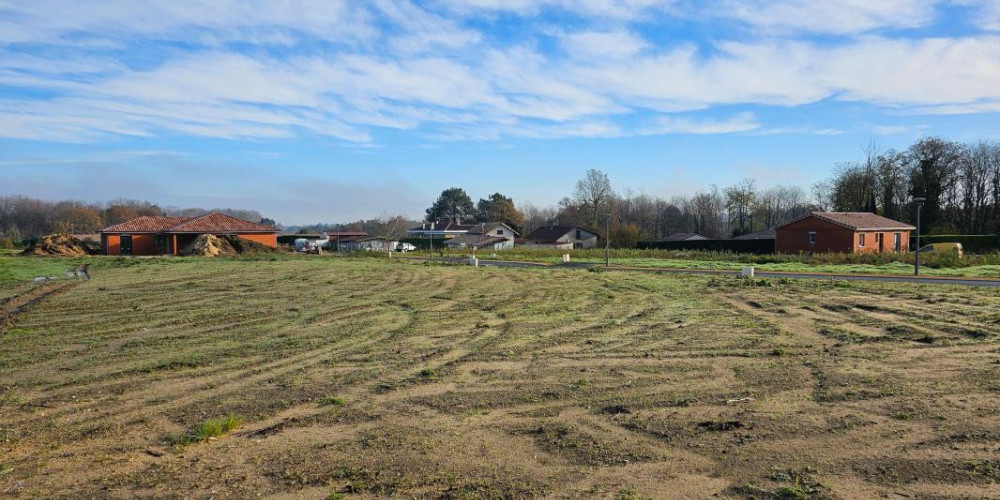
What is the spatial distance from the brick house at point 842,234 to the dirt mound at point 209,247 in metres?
Result: 39.9

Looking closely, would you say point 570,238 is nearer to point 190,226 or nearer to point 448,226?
point 448,226

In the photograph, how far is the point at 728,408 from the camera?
759 cm

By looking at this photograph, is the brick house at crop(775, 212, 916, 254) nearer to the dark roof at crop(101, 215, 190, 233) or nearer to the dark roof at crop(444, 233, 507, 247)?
the dark roof at crop(444, 233, 507, 247)

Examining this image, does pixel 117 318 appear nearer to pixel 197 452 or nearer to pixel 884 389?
pixel 197 452

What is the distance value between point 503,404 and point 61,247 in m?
54.1

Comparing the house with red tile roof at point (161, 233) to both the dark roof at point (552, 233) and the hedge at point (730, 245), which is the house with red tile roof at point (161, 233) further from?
the hedge at point (730, 245)

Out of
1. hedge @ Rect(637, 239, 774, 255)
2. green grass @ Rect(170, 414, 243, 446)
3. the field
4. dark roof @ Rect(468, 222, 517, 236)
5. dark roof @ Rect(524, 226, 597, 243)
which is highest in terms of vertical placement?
dark roof @ Rect(468, 222, 517, 236)

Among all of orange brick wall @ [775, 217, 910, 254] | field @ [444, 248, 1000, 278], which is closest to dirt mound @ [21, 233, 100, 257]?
field @ [444, 248, 1000, 278]

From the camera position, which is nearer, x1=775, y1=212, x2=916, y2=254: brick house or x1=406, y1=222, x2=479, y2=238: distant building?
x1=775, y1=212, x2=916, y2=254: brick house

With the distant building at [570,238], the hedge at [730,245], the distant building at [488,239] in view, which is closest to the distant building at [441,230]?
the distant building at [488,239]

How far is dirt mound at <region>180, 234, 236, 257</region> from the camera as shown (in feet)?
161

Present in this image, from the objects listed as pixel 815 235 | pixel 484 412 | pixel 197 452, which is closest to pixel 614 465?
pixel 484 412

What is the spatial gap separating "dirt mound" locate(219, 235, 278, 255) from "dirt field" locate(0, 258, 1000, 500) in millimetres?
38339

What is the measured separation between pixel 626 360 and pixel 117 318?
36.9 ft
